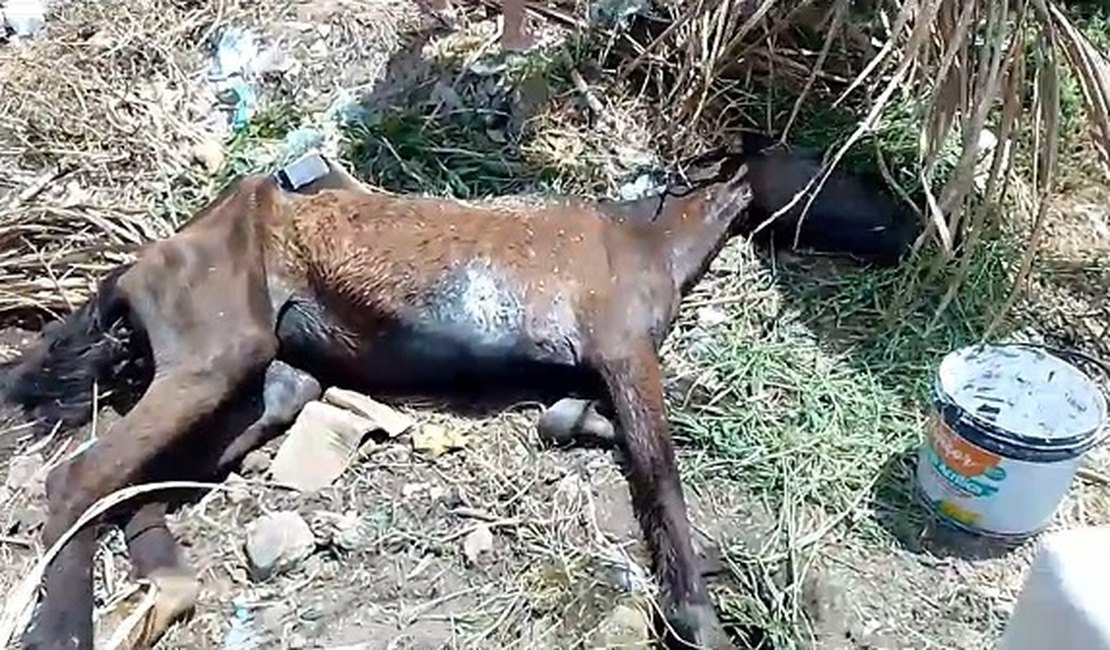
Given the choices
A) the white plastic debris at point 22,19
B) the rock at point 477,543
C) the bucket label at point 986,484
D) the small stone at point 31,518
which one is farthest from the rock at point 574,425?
the white plastic debris at point 22,19

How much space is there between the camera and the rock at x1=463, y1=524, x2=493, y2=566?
2693mm

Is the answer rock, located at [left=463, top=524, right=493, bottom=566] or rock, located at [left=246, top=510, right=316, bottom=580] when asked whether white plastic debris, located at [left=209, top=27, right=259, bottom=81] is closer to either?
rock, located at [left=246, top=510, right=316, bottom=580]

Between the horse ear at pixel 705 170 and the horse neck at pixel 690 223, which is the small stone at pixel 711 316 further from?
the horse ear at pixel 705 170

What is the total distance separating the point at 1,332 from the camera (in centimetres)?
322

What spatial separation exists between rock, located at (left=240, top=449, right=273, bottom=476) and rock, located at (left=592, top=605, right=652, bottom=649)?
0.77 metres

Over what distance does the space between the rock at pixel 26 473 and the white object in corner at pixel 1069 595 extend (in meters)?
1.90

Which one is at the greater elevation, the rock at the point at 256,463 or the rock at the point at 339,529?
the rock at the point at 339,529

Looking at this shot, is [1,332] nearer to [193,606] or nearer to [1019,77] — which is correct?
[193,606]

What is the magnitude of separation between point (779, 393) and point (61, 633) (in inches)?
57.5

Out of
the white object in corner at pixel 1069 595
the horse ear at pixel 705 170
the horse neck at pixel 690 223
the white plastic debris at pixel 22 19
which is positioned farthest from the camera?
the white plastic debris at pixel 22 19

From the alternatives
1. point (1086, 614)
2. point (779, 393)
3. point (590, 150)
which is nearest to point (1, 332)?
point (590, 150)

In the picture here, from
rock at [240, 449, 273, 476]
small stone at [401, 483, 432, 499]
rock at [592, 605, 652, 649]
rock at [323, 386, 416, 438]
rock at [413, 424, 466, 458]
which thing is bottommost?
rock at [240, 449, 273, 476]

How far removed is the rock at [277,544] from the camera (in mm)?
2660

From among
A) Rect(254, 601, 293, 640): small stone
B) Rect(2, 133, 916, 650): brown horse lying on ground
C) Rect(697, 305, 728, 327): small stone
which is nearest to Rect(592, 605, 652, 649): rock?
Rect(2, 133, 916, 650): brown horse lying on ground
